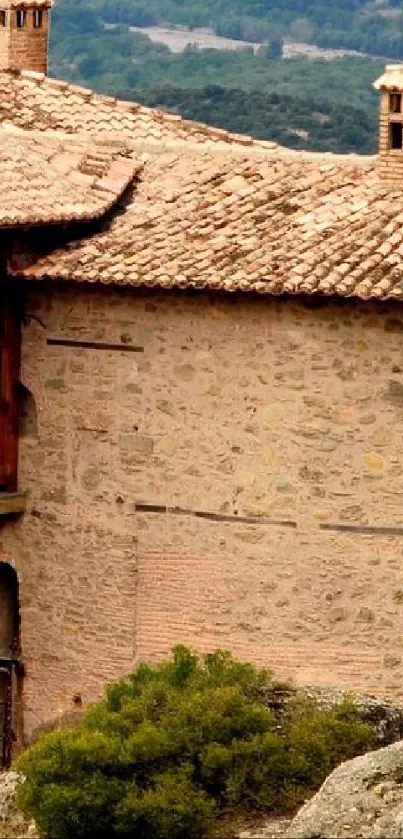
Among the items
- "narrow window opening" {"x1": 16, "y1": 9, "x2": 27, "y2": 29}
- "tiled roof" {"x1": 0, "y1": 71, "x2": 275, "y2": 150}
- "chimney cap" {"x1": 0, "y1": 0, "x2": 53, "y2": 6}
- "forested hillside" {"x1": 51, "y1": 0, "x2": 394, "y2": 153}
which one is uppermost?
"chimney cap" {"x1": 0, "y1": 0, "x2": 53, "y2": 6}

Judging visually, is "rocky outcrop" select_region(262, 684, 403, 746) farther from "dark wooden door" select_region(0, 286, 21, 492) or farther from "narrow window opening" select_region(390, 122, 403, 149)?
"narrow window opening" select_region(390, 122, 403, 149)

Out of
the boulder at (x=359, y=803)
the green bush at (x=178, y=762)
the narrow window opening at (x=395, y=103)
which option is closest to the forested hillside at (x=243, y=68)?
the narrow window opening at (x=395, y=103)

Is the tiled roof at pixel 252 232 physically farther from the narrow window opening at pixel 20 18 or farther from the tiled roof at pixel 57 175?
the narrow window opening at pixel 20 18

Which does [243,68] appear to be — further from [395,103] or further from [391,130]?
[391,130]

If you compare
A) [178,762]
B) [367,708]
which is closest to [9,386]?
[367,708]

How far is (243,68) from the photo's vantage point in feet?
277

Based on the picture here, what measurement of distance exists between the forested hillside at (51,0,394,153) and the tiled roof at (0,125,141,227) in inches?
1130

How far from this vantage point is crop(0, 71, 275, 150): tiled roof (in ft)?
90.2

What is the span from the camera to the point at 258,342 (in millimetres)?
23766

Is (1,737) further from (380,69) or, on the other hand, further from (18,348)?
(380,69)

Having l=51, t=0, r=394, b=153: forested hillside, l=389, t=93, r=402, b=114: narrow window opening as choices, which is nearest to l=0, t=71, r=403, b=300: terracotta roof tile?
l=389, t=93, r=402, b=114: narrow window opening

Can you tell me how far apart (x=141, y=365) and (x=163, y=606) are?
78.3 inches

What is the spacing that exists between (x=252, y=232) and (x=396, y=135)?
1527mm

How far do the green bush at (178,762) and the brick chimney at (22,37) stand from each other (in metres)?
12.1
